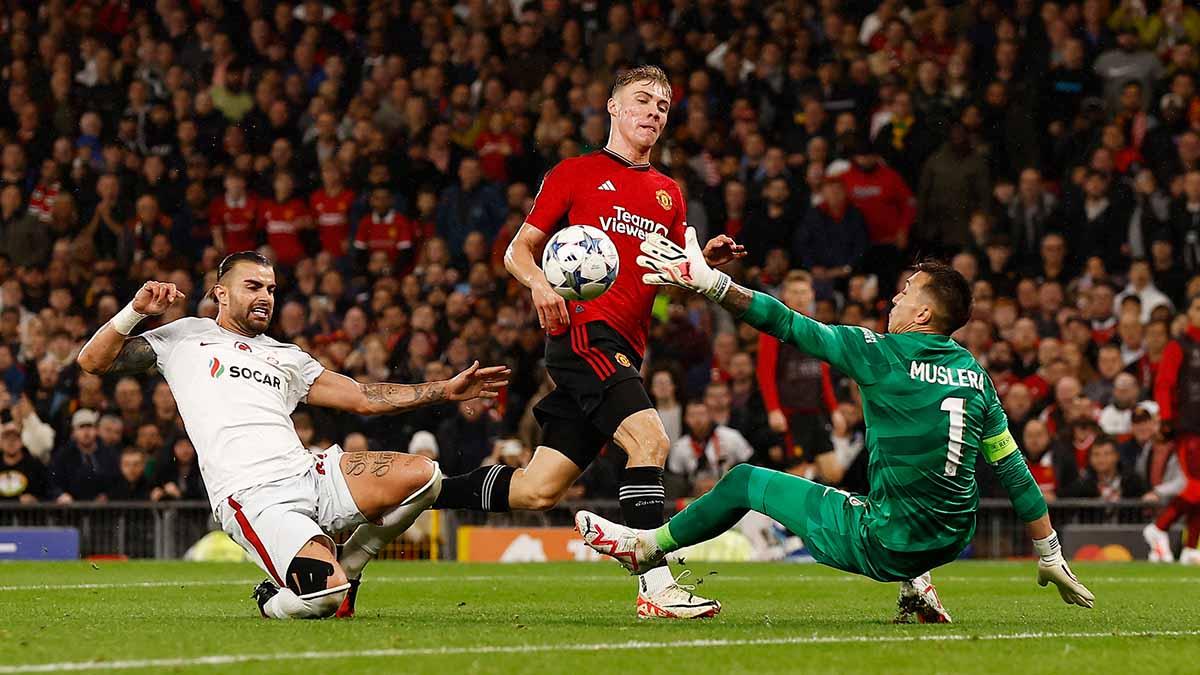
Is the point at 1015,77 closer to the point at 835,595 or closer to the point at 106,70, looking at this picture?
the point at 835,595

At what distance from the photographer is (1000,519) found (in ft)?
50.1

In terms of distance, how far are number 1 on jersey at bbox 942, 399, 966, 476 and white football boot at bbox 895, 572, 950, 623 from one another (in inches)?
24.5

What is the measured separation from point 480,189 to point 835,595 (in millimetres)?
10067

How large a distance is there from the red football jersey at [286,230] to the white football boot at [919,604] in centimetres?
1349

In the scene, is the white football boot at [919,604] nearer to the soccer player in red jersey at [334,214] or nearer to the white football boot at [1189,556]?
the white football boot at [1189,556]

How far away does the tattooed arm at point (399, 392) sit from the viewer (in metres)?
7.93

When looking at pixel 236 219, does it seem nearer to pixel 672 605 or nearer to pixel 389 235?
pixel 389 235

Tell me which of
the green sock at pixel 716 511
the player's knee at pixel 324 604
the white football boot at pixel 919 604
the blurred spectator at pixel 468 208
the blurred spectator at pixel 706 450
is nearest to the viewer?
the player's knee at pixel 324 604

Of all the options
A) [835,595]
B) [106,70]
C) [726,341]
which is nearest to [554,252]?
[835,595]

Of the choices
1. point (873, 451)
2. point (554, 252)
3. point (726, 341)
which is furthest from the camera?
point (726, 341)

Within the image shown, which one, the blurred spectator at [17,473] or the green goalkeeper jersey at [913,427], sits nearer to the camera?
the green goalkeeper jersey at [913,427]

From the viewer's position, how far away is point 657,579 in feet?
25.4

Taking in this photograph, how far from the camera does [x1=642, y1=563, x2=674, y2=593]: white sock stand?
25.4ft

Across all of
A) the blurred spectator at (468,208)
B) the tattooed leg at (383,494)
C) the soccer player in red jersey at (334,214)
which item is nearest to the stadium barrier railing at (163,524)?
the blurred spectator at (468,208)
